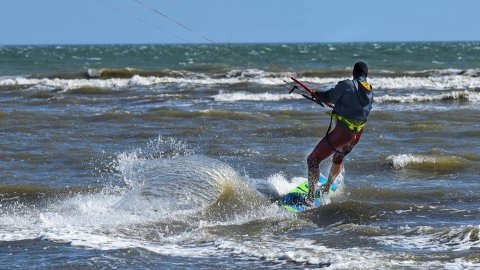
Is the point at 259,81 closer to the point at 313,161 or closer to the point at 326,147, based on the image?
the point at 313,161

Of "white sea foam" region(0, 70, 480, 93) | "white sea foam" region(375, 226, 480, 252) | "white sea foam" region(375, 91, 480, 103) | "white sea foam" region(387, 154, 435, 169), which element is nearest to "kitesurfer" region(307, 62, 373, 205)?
"white sea foam" region(375, 226, 480, 252)

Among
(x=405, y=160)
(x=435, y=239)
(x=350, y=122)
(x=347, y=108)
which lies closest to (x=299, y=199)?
(x=350, y=122)

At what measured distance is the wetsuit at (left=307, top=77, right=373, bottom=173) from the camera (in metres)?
9.67

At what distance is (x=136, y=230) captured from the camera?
28.5ft

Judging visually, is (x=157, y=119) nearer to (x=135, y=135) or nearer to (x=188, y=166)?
(x=135, y=135)

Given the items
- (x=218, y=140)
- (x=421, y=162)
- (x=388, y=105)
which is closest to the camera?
(x=421, y=162)

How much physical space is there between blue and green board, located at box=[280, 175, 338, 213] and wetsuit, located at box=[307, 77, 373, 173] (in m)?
0.68

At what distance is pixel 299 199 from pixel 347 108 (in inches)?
52.2

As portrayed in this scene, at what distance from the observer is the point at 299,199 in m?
10.3

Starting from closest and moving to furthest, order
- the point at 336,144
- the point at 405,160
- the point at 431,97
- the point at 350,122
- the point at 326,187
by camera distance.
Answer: the point at 350,122, the point at 336,144, the point at 326,187, the point at 405,160, the point at 431,97

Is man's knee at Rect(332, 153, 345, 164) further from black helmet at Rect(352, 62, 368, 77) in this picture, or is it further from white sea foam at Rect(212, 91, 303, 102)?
white sea foam at Rect(212, 91, 303, 102)

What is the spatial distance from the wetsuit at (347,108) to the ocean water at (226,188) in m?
0.79

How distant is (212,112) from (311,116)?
2.45 meters

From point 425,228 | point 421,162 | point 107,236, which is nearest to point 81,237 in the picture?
point 107,236
